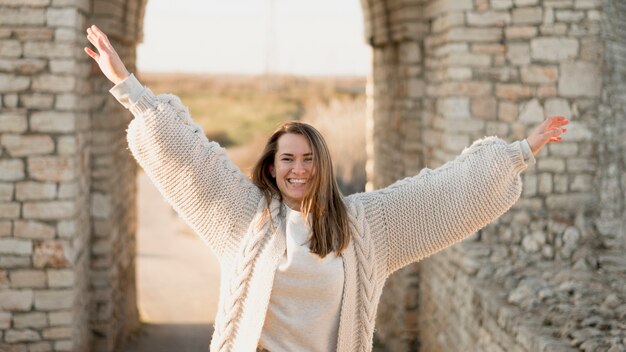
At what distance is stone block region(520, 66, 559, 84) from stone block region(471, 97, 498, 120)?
30cm

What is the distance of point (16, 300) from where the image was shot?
19.2 feet

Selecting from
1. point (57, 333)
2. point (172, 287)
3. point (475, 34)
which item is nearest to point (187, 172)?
point (57, 333)

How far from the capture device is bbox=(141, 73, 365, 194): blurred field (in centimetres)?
1727

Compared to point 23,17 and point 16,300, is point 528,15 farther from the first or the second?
point 16,300

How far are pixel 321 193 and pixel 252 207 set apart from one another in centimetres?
26

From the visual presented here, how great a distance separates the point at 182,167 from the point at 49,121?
3.30m

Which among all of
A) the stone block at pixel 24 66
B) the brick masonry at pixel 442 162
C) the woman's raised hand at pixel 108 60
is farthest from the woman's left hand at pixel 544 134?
the stone block at pixel 24 66

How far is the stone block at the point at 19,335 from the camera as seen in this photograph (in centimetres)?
586

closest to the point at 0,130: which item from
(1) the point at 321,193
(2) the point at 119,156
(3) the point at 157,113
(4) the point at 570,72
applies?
(2) the point at 119,156

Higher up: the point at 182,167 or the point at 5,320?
the point at 182,167

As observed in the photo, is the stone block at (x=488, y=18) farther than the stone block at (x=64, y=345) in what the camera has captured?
Yes

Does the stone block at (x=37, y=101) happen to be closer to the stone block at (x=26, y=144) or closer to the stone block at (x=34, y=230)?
the stone block at (x=26, y=144)

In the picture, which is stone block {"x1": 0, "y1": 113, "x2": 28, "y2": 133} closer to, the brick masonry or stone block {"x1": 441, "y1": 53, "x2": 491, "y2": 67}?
the brick masonry

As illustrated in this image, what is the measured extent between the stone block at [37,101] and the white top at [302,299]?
3.56 m
